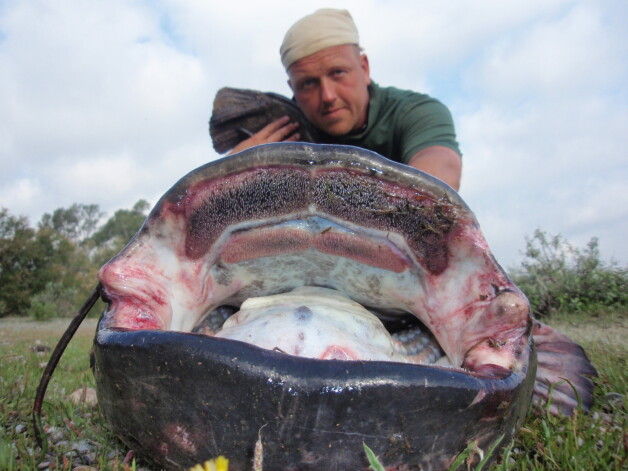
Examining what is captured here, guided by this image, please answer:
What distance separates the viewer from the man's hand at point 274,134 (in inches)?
137

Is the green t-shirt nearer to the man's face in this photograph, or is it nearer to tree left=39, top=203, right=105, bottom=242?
the man's face

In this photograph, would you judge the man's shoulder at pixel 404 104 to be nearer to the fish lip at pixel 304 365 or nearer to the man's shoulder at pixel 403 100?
the man's shoulder at pixel 403 100

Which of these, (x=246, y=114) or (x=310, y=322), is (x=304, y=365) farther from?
(x=246, y=114)

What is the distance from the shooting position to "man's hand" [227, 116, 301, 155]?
3490mm

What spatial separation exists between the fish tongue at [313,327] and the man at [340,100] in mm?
2325

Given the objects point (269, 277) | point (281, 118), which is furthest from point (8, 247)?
point (269, 277)

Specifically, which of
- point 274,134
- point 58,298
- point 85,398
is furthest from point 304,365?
point 58,298

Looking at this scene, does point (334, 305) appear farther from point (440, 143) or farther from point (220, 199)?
point (440, 143)

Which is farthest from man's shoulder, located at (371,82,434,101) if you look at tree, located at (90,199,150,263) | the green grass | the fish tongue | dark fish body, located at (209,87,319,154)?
tree, located at (90,199,150,263)

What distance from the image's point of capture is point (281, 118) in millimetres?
3627

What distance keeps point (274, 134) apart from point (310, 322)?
2.66 m

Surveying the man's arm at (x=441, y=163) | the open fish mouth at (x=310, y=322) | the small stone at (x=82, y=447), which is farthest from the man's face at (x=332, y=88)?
the small stone at (x=82, y=447)

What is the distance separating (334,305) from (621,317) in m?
3.49

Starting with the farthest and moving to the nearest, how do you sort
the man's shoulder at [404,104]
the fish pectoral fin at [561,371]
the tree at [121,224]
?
the tree at [121,224] → the man's shoulder at [404,104] → the fish pectoral fin at [561,371]
